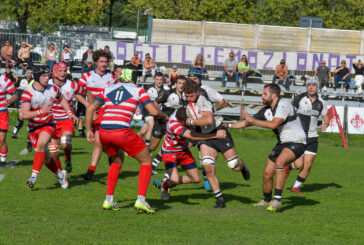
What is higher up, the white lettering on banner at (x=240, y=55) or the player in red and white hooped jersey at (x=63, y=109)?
the white lettering on banner at (x=240, y=55)

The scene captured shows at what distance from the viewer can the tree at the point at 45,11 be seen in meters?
40.9

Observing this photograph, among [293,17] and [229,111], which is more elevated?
[293,17]

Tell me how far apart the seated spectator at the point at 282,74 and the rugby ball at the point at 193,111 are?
1935cm

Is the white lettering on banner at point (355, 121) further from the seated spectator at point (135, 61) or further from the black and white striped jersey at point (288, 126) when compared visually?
the black and white striped jersey at point (288, 126)

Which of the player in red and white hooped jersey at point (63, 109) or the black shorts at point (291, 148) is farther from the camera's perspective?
the player in red and white hooped jersey at point (63, 109)

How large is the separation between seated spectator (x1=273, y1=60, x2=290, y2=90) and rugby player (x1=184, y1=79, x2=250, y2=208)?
18445 millimetres

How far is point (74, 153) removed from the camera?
1703 centimetres

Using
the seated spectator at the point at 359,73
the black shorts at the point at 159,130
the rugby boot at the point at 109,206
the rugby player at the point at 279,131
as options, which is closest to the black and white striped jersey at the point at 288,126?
the rugby player at the point at 279,131

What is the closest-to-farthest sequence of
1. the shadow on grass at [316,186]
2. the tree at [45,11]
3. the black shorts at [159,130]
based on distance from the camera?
the shadow on grass at [316,186] → the black shorts at [159,130] → the tree at [45,11]

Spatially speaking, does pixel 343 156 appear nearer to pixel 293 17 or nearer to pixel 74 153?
pixel 74 153

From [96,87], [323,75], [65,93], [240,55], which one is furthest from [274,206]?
[240,55]

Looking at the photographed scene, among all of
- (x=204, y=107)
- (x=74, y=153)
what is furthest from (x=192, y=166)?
(x=74, y=153)

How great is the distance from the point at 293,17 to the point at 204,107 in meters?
51.5

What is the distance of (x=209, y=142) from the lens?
33.6 feet
